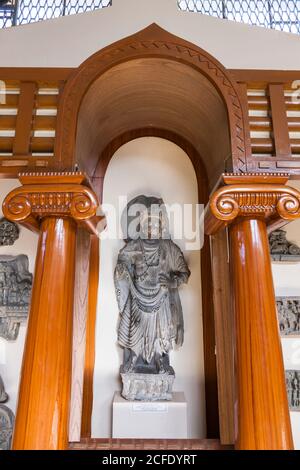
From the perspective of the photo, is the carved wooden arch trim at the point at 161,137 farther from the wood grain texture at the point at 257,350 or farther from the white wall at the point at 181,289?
the wood grain texture at the point at 257,350

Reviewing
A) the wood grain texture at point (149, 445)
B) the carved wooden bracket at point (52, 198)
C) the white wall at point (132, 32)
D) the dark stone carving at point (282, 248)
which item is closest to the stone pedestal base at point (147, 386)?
the wood grain texture at point (149, 445)

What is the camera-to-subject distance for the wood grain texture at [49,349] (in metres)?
1.43

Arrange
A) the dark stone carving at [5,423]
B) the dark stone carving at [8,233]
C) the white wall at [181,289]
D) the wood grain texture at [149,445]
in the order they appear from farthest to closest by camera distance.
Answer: the dark stone carving at [8,233] < the white wall at [181,289] < the dark stone carving at [5,423] < the wood grain texture at [149,445]

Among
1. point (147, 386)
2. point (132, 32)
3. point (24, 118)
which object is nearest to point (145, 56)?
point (132, 32)

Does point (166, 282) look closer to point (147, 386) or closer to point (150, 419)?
point (147, 386)

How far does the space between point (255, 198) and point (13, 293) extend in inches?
73.9

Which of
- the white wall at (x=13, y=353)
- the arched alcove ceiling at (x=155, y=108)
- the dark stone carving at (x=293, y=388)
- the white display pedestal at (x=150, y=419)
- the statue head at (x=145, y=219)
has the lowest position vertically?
the white display pedestal at (x=150, y=419)

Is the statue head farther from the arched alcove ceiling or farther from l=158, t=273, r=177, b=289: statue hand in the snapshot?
the arched alcove ceiling

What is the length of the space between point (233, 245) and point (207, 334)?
3.47 ft

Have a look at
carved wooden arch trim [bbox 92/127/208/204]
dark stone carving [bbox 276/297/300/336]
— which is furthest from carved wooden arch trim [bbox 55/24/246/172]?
dark stone carving [bbox 276/297/300/336]

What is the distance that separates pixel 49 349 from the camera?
152 cm

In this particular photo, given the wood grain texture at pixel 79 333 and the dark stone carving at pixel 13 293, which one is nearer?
the wood grain texture at pixel 79 333

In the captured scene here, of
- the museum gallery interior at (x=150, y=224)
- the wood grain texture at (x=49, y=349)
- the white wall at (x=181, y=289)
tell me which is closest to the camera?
the wood grain texture at (x=49, y=349)
